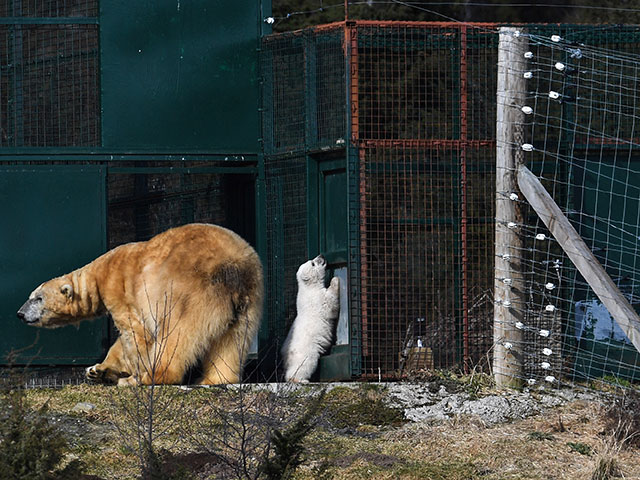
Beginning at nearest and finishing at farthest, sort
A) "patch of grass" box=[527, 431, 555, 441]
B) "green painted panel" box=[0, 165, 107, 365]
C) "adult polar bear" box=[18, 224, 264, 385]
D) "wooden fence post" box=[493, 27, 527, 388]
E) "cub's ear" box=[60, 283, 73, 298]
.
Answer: "patch of grass" box=[527, 431, 555, 441] < "wooden fence post" box=[493, 27, 527, 388] < "adult polar bear" box=[18, 224, 264, 385] < "cub's ear" box=[60, 283, 73, 298] < "green painted panel" box=[0, 165, 107, 365]

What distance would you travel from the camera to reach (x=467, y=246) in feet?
35.3

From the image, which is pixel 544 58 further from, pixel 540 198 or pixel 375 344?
pixel 375 344

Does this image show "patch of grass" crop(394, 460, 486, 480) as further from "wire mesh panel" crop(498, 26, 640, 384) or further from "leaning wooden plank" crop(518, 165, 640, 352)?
"wire mesh panel" crop(498, 26, 640, 384)

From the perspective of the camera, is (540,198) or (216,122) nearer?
(540,198)

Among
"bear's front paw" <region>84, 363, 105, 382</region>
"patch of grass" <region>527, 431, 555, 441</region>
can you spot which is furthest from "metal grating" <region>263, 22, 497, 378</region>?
"bear's front paw" <region>84, 363, 105, 382</region>

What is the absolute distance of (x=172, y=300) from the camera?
10.4m

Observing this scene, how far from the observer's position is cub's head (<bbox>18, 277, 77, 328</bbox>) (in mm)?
10805

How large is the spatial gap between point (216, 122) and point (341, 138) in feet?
5.28

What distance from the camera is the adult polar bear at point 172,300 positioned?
33.8 feet

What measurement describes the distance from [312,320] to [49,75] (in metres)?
3.70

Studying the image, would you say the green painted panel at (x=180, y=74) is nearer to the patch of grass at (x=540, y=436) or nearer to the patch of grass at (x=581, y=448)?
the patch of grass at (x=540, y=436)

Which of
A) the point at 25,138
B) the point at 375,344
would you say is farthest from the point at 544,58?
the point at 25,138

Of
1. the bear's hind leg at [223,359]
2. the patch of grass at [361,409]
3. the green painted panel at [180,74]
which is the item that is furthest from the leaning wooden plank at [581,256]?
the green painted panel at [180,74]

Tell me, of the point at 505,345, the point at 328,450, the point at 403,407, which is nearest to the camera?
the point at 328,450
